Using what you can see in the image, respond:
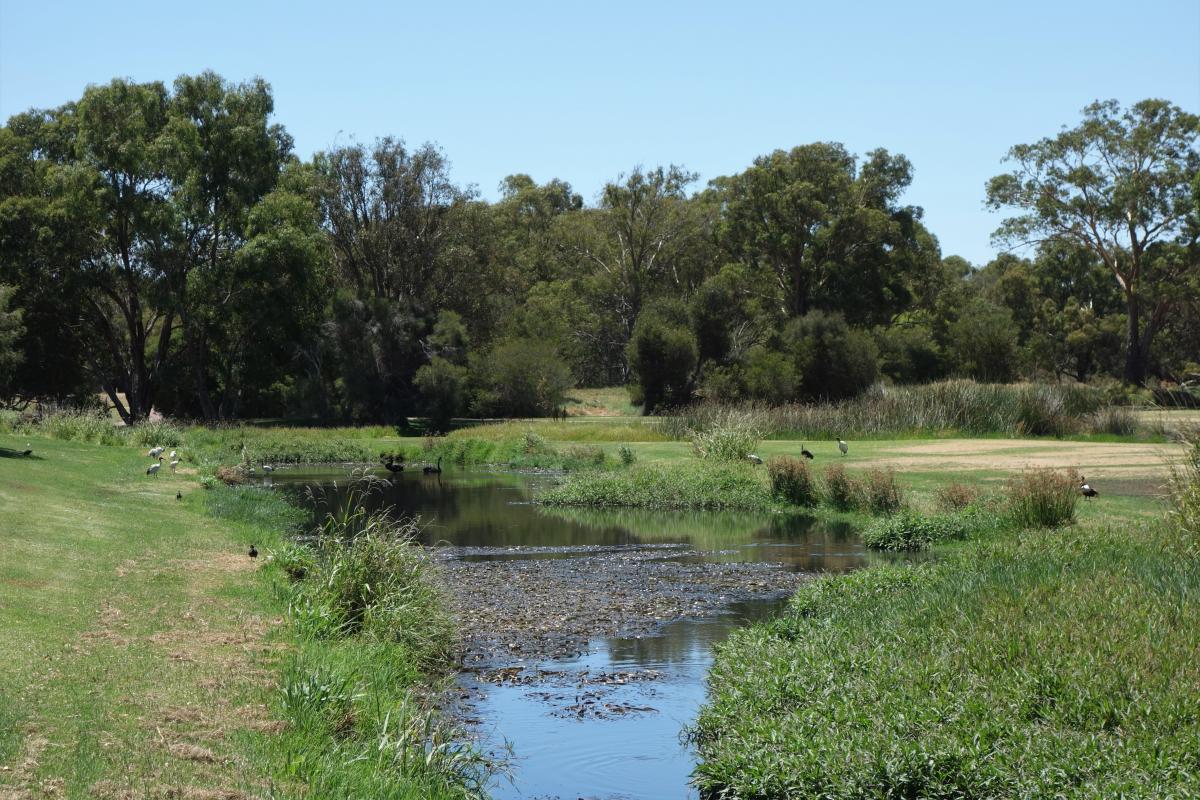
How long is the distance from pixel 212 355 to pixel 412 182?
51.7ft

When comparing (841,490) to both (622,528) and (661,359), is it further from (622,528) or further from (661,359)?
(661,359)

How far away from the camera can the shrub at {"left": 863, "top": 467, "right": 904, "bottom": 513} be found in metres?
26.4

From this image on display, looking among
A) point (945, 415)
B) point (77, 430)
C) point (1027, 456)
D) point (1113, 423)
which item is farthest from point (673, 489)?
point (1113, 423)

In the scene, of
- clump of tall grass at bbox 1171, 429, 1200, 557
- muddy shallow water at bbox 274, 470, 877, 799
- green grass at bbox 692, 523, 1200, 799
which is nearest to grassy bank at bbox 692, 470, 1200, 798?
green grass at bbox 692, 523, 1200, 799

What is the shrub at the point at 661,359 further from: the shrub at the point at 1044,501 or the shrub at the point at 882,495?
the shrub at the point at 1044,501

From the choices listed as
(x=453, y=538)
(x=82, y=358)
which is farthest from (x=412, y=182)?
(x=453, y=538)

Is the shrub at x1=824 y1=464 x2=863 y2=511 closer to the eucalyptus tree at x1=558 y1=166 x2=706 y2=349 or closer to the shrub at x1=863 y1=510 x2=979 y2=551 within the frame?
the shrub at x1=863 y1=510 x2=979 y2=551

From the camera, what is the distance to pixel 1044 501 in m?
21.0

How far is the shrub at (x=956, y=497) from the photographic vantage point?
24.1 metres

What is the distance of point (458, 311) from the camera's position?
76125 millimetres

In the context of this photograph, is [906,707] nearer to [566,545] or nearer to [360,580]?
[360,580]

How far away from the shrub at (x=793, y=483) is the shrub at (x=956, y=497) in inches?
196

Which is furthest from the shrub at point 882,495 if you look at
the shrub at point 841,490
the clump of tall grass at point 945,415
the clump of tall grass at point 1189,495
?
the clump of tall grass at point 945,415

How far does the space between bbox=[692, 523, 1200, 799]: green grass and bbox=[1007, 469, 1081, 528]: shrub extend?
649cm
